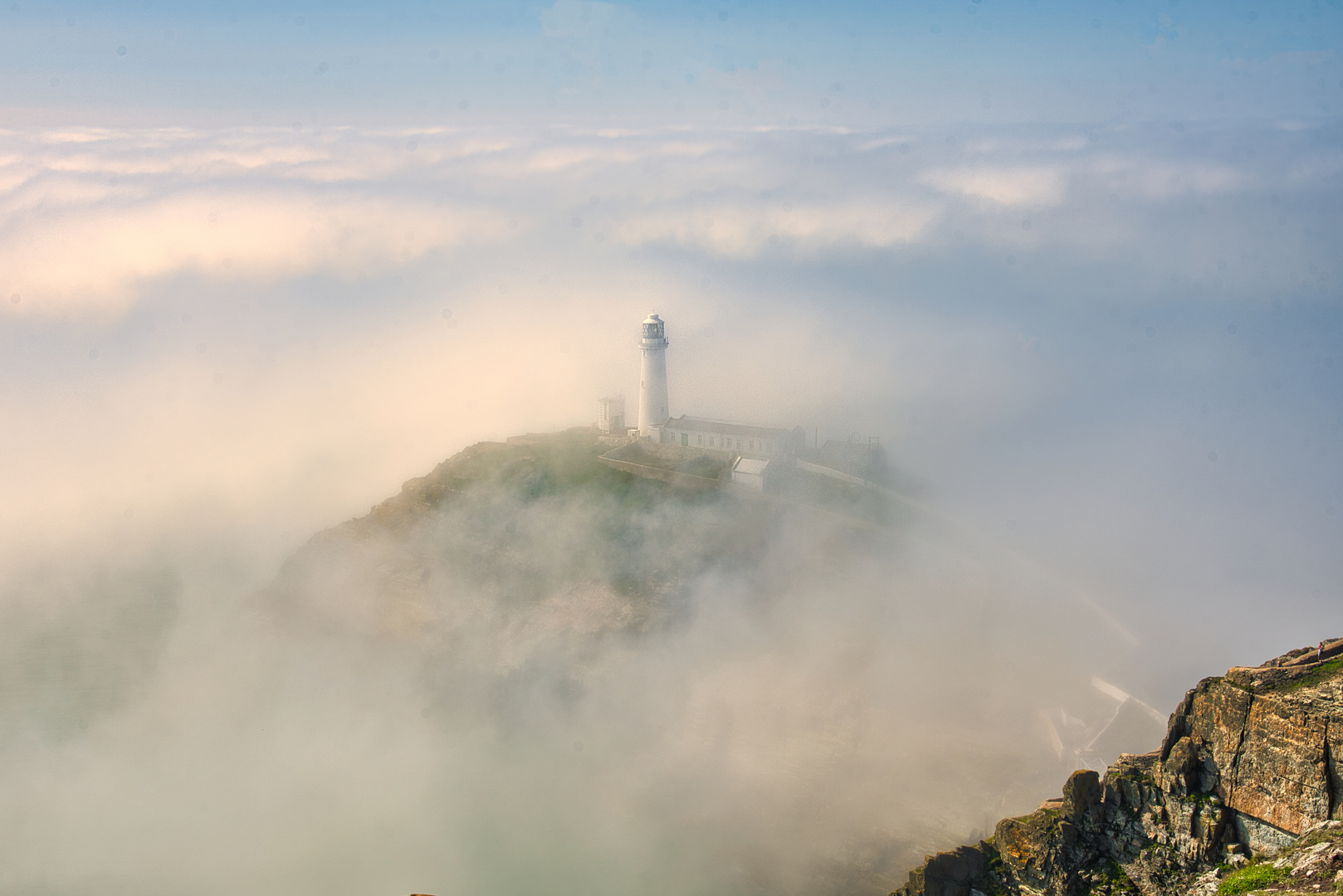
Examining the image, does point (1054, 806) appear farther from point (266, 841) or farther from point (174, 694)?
point (174, 694)

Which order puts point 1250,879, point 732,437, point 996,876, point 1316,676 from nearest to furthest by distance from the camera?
point 1250,879, point 1316,676, point 996,876, point 732,437

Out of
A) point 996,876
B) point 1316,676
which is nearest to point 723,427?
point 996,876

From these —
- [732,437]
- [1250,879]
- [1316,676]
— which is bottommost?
[1250,879]

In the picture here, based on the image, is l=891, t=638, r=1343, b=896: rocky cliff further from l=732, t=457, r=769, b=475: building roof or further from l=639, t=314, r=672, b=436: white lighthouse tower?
l=639, t=314, r=672, b=436: white lighthouse tower

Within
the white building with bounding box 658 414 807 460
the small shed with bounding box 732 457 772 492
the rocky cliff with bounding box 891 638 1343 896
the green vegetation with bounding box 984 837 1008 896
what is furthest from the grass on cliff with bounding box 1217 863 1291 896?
the white building with bounding box 658 414 807 460

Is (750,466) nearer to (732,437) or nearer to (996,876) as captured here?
(732,437)

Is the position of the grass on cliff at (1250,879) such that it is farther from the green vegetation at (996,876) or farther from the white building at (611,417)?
the white building at (611,417)

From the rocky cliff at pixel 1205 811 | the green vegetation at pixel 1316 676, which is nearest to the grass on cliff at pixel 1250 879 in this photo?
the rocky cliff at pixel 1205 811
